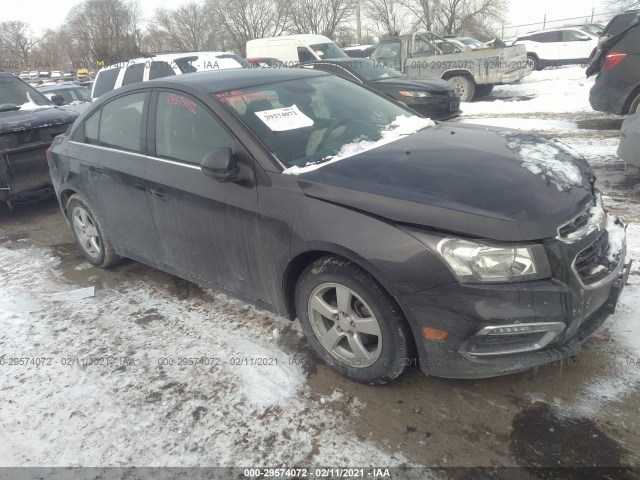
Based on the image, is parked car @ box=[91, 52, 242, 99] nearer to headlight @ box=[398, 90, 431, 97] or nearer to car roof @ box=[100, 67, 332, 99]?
headlight @ box=[398, 90, 431, 97]

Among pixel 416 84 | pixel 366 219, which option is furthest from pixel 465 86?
pixel 366 219

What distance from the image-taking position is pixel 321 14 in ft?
159

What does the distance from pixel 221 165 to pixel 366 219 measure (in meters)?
0.92

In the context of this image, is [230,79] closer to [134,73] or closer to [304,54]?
[134,73]

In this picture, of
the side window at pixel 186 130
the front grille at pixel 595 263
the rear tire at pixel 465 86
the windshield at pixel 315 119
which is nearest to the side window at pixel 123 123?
the side window at pixel 186 130

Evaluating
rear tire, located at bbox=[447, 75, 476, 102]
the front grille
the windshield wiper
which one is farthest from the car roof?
rear tire, located at bbox=[447, 75, 476, 102]

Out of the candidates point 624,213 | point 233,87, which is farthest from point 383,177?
point 624,213

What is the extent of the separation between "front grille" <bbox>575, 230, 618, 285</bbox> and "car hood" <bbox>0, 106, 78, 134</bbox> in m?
6.19

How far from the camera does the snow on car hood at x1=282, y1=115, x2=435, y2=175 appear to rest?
2.77 metres

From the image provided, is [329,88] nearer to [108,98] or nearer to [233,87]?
[233,87]

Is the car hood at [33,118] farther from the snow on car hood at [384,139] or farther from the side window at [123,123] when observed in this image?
the snow on car hood at [384,139]

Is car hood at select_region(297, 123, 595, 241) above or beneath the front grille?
above

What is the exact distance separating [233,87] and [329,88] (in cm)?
77

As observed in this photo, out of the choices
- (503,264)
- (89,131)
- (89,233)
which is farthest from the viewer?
(89,233)
